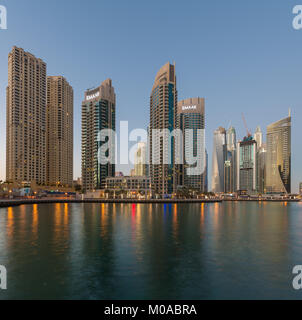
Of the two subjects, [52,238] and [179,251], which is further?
[52,238]

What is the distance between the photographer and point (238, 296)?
2250 cm

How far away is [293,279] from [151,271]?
16201 millimetres

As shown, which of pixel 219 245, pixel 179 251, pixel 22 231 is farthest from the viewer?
pixel 22 231

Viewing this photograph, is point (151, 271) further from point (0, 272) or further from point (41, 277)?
point (0, 272)

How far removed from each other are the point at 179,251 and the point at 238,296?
53.9 ft
